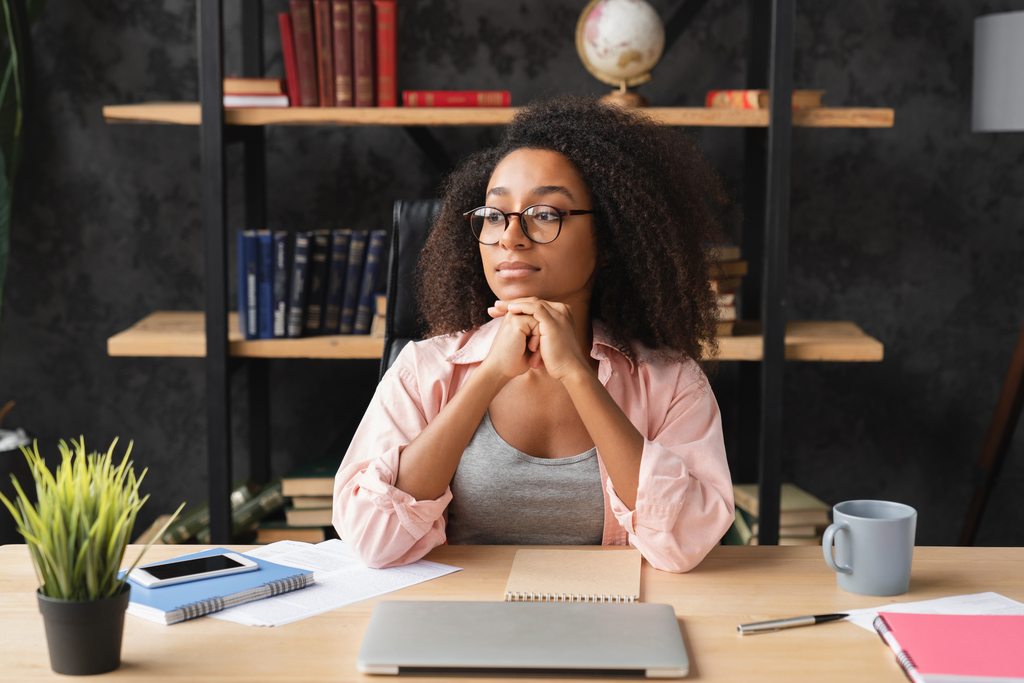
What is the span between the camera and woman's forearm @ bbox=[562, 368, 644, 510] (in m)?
1.38

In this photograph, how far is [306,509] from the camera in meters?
2.54

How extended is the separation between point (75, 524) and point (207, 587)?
24cm

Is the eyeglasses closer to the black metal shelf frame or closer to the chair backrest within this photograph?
the chair backrest

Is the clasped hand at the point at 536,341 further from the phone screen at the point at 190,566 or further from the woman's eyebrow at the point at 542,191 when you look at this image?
the phone screen at the point at 190,566

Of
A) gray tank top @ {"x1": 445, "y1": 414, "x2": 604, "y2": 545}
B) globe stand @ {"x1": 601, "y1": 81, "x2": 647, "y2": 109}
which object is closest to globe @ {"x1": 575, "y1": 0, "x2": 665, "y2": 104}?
globe stand @ {"x1": 601, "y1": 81, "x2": 647, "y2": 109}

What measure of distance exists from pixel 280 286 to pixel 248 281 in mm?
66

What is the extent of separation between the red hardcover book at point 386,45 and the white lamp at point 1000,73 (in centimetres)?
124

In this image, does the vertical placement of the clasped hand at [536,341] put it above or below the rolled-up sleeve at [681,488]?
above

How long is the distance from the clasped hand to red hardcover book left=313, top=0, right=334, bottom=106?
1.10 m

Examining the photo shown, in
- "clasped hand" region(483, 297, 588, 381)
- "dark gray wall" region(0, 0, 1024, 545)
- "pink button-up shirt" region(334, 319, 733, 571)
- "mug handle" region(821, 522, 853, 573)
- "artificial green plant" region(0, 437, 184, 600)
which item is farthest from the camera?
"dark gray wall" region(0, 0, 1024, 545)

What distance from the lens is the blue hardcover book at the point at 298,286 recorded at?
2.39 metres

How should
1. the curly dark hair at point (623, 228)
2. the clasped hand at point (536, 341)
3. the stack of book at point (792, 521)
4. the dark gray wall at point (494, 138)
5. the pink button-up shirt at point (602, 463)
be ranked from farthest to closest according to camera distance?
the dark gray wall at point (494, 138) → the stack of book at point (792, 521) → the curly dark hair at point (623, 228) → the clasped hand at point (536, 341) → the pink button-up shirt at point (602, 463)

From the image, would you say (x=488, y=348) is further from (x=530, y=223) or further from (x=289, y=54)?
(x=289, y=54)

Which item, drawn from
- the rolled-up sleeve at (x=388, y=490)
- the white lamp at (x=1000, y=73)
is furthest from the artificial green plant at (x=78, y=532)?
the white lamp at (x=1000, y=73)
